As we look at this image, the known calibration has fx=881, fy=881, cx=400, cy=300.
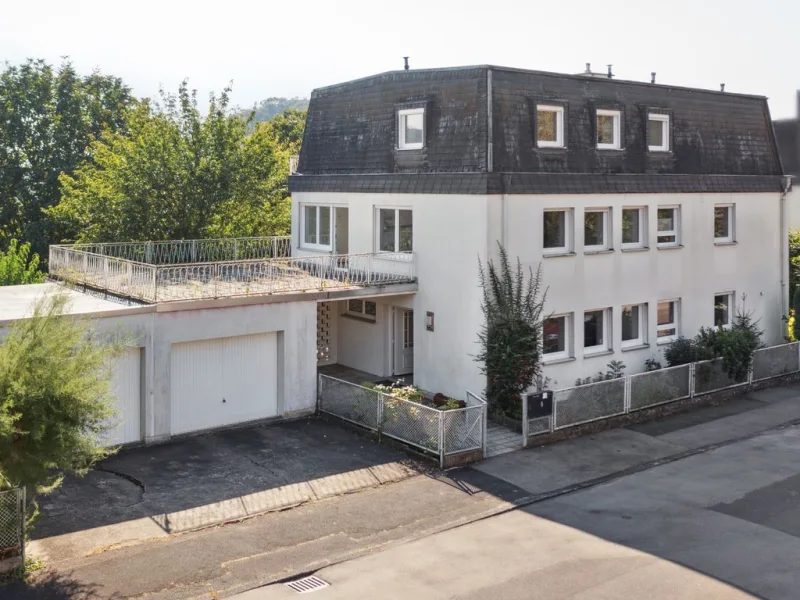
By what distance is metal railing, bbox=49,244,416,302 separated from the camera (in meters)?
18.3

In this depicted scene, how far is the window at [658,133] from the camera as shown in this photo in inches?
925

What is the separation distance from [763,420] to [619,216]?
6044 mm

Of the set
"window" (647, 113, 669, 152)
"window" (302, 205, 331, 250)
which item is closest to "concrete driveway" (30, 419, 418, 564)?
"window" (302, 205, 331, 250)

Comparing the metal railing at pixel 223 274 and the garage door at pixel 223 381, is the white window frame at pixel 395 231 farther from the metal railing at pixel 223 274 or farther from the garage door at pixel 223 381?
the garage door at pixel 223 381

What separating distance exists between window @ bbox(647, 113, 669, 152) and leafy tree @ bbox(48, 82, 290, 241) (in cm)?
1286

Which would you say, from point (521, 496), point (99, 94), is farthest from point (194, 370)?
point (99, 94)

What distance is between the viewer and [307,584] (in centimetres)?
1214

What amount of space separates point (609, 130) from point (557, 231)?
3.26 meters

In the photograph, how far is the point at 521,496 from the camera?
15.8m

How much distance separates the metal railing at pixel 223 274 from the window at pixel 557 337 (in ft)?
11.6

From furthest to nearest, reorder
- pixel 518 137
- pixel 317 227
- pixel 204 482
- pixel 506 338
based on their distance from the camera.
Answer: pixel 317 227 → pixel 518 137 → pixel 506 338 → pixel 204 482

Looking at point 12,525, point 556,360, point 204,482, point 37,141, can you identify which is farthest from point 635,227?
point 37,141

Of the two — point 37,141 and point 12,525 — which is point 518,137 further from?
point 37,141

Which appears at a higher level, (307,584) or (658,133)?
(658,133)
